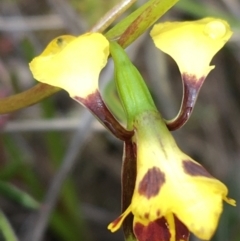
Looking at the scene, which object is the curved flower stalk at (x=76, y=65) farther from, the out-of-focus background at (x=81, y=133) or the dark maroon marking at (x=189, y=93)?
the out-of-focus background at (x=81, y=133)

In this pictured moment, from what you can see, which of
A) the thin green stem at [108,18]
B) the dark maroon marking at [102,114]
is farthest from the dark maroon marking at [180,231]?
the thin green stem at [108,18]

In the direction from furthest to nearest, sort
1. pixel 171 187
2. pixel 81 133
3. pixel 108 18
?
pixel 81 133 < pixel 108 18 < pixel 171 187

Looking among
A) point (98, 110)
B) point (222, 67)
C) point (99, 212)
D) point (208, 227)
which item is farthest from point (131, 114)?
point (222, 67)

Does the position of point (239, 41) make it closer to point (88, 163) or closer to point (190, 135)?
point (190, 135)

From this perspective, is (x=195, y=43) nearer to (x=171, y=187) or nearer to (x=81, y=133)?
(x=171, y=187)

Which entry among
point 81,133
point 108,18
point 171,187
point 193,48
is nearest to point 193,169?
point 171,187

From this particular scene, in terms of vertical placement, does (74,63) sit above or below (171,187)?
above
